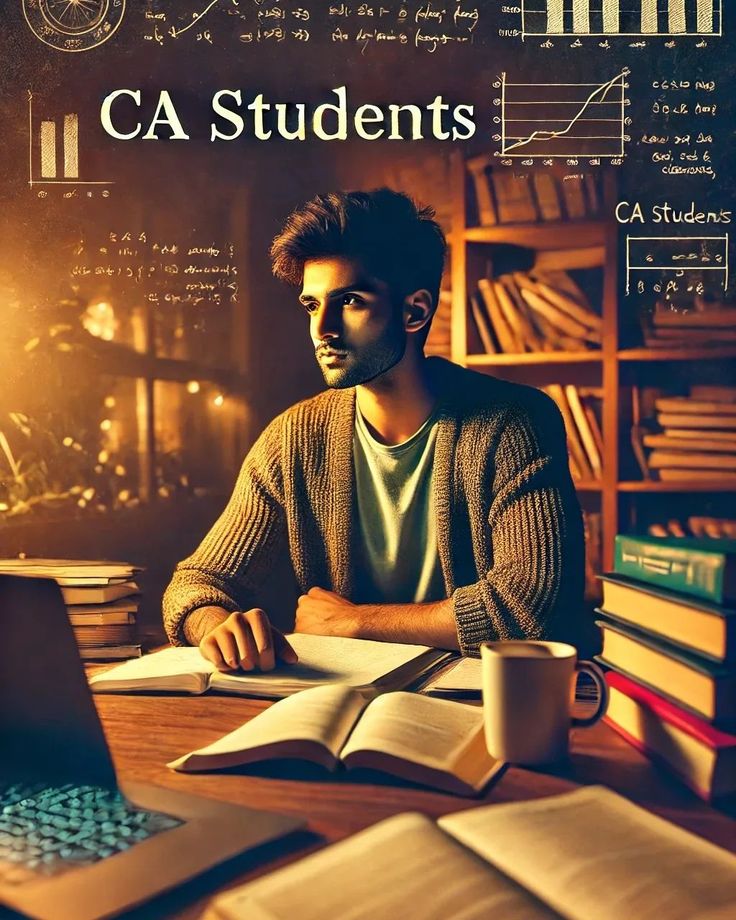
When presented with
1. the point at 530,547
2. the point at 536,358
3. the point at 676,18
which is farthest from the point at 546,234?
the point at 530,547

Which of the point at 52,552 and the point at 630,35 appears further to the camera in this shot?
the point at 52,552

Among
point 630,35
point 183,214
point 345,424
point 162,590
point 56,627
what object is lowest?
point 162,590

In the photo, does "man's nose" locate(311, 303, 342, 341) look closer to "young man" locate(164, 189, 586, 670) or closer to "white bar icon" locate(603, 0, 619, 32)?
"young man" locate(164, 189, 586, 670)

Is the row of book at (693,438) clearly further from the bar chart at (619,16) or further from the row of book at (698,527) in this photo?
the bar chart at (619,16)

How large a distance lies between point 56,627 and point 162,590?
1343 millimetres

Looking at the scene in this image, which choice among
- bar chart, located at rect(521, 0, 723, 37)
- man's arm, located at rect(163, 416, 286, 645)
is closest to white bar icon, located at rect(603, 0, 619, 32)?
bar chart, located at rect(521, 0, 723, 37)

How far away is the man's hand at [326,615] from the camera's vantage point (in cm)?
154

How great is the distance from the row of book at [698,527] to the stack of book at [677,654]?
3.73 feet

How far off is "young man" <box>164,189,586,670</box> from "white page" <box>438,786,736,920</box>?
2.91 feet

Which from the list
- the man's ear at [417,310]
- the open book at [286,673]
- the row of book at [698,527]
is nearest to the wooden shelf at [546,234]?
the man's ear at [417,310]

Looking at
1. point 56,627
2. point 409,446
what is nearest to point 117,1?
point 409,446

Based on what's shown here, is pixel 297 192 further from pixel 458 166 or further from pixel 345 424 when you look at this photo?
pixel 345 424

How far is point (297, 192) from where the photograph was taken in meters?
1.87

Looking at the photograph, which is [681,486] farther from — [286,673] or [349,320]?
[286,673]
